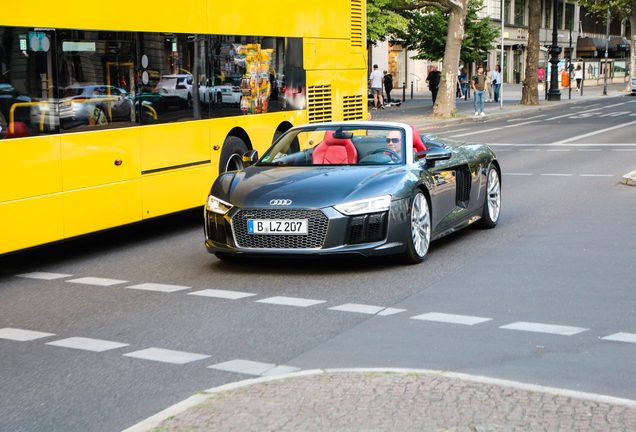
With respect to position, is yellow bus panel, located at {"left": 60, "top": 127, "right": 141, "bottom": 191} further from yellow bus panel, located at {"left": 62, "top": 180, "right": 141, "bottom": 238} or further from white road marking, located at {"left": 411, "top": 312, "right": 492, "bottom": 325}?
white road marking, located at {"left": 411, "top": 312, "right": 492, "bottom": 325}

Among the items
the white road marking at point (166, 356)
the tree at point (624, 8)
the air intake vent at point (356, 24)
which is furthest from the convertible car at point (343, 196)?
the tree at point (624, 8)

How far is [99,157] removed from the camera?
885 cm

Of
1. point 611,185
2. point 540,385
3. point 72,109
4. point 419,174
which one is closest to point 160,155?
point 72,109

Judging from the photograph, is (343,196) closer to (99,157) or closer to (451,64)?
(99,157)

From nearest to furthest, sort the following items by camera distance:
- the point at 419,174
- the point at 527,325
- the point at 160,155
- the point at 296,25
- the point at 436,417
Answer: the point at 436,417 < the point at 527,325 < the point at 419,174 < the point at 160,155 < the point at 296,25

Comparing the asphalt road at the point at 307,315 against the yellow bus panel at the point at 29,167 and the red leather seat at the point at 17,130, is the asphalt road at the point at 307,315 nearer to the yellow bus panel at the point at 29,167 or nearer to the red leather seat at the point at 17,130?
the yellow bus panel at the point at 29,167

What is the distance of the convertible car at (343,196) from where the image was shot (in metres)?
7.61

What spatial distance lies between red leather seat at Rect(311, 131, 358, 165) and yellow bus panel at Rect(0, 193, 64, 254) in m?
2.42

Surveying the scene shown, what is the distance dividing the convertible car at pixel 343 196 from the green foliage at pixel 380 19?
3012 centimetres

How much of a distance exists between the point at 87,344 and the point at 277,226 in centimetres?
234

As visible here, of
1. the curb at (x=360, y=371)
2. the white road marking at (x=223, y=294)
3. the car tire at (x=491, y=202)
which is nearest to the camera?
the curb at (x=360, y=371)

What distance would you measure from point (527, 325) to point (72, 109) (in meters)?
4.74

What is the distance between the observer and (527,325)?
592 centimetres

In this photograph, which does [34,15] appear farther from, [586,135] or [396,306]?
[586,135]
